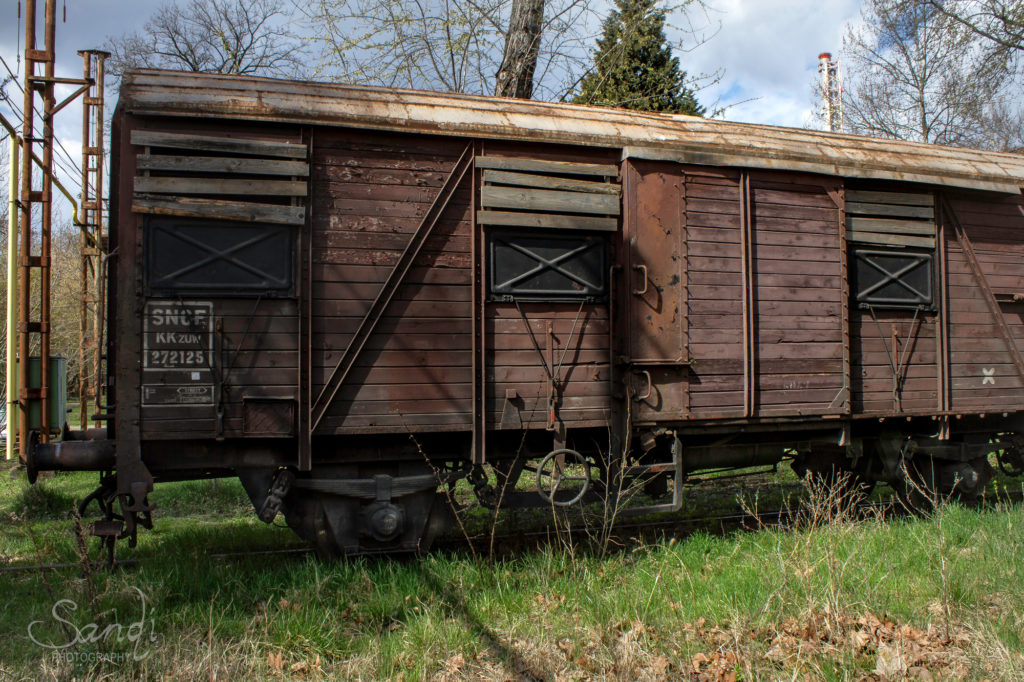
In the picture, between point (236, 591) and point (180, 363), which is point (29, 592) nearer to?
Result: point (236, 591)

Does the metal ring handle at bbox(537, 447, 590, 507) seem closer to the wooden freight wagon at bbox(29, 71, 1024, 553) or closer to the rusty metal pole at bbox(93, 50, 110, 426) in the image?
the wooden freight wagon at bbox(29, 71, 1024, 553)

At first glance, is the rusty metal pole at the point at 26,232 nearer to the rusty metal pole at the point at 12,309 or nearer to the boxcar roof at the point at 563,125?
the rusty metal pole at the point at 12,309

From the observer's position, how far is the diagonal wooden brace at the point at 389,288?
17.1 ft

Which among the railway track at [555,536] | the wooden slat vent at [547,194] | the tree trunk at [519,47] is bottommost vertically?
the railway track at [555,536]

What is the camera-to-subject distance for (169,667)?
3725mm

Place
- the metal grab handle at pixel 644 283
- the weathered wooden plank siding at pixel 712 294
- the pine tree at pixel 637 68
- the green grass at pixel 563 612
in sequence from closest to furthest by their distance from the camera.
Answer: the green grass at pixel 563 612, the metal grab handle at pixel 644 283, the weathered wooden plank siding at pixel 712 294, the pine tree at pixel 637 68

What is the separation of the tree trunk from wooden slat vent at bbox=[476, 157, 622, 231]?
6234 mm

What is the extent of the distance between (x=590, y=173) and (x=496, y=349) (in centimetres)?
174

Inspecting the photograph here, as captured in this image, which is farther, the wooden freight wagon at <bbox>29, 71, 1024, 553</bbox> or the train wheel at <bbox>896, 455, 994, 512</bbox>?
the train wheel at <bbox>896, 455, 994, 512</bbox>

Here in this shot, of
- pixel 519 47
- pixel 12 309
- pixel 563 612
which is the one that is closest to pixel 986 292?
pixel 563 612

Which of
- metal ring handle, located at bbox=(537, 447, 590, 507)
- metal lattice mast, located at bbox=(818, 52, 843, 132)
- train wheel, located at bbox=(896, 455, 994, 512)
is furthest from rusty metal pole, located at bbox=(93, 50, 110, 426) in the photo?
metal lattice mast, located at bbox=(818, 52, 843, 132)

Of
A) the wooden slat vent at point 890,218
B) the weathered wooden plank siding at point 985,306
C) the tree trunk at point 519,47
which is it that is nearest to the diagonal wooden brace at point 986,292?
the weathered wooden plank siding at point 985,306

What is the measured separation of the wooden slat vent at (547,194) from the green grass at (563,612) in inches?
108

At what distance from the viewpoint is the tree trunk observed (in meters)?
11.4
